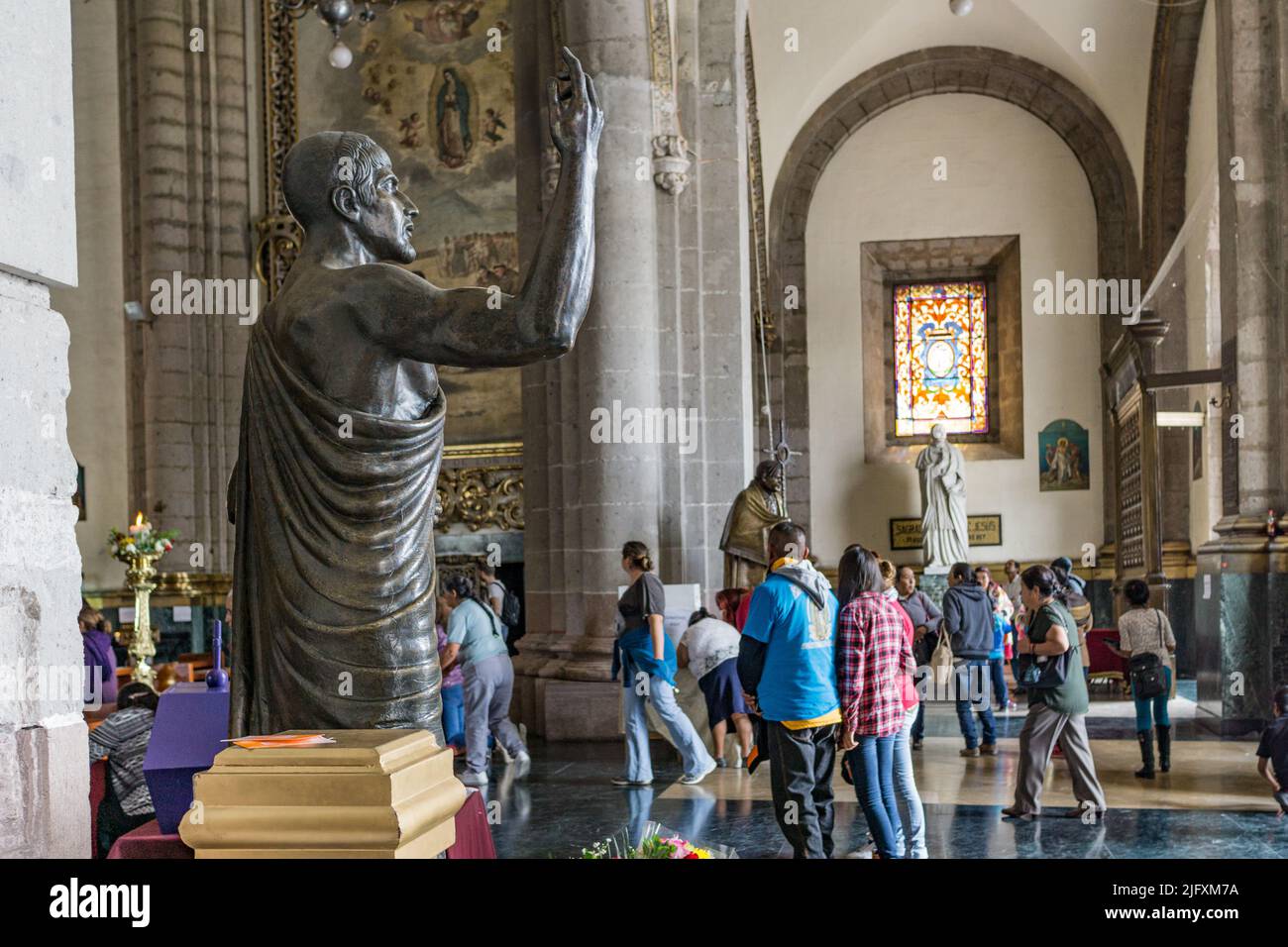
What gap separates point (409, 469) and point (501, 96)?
49.0 ft

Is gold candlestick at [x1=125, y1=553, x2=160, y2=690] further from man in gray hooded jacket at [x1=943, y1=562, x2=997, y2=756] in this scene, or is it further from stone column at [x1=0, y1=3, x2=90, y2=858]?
stone column at [x1=0, y1=3, x2=90, y2=858]

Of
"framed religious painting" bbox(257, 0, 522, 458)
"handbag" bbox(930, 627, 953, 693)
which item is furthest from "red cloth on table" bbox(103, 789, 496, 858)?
"framed religious painting" bbox(257, 0, 522, 458)

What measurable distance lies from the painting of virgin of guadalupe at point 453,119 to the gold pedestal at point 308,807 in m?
15.5

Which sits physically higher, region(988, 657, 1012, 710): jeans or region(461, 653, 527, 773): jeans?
region(461, 653, 527, 773): jeans

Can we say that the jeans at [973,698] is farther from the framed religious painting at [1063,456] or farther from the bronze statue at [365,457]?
the framed religious painting at [1063,456]

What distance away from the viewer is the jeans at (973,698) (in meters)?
10.5

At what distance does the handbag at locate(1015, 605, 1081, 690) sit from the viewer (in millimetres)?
7586

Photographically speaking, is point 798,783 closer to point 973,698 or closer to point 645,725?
point 645,725

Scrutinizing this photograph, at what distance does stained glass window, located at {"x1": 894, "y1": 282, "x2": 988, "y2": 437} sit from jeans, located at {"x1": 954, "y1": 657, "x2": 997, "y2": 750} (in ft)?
47.2

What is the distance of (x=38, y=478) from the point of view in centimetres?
251

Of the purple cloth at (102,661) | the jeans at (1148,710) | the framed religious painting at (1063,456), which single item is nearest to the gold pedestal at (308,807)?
the jeans at (1148,710)

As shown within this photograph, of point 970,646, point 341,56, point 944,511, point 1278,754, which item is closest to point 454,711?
point 970,646

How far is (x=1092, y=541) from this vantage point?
23375 millimetres
